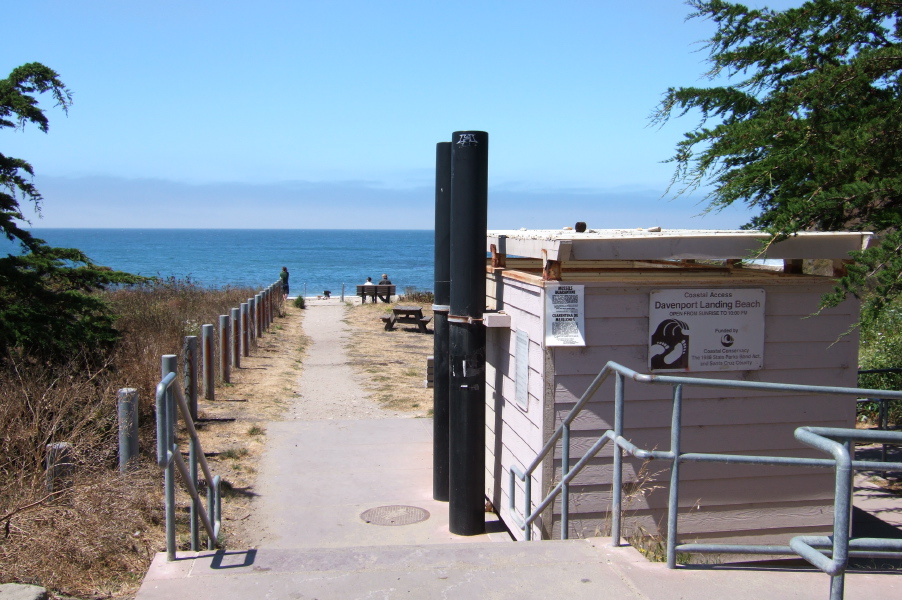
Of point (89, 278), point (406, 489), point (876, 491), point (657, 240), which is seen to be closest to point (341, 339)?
point (89, 278)

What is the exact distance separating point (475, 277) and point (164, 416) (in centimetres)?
265

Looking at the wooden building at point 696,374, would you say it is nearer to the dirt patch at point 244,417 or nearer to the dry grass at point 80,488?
the dirt patch at point 244,417

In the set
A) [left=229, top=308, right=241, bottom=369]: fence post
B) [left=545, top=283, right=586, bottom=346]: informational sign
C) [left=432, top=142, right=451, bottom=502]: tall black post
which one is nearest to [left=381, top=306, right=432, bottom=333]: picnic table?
[left=229, top=308, right=241, bottom=369]: fence post

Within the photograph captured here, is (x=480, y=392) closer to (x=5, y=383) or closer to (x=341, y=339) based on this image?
(x=5, y=383)

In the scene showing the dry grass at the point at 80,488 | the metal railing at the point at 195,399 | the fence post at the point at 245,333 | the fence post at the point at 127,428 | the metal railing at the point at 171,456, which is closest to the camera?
the metal railing at the point at 171,456

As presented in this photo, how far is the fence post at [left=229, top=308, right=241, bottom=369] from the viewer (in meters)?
14.5

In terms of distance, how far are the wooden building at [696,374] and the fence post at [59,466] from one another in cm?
332

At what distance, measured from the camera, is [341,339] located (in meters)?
20.5

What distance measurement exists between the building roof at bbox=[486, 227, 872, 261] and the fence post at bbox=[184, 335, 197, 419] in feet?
17.8

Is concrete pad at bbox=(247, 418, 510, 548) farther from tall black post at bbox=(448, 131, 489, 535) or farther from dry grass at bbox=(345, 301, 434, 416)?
dry grass at bbox=(345, 301, 434, 416)

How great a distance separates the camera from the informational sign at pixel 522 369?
5.82 meters

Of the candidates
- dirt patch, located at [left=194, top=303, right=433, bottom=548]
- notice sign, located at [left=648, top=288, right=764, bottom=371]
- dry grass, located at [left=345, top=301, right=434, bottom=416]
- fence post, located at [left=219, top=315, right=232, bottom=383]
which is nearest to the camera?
notice sign, located at [left=648, top=288, right=764, bottom=371]

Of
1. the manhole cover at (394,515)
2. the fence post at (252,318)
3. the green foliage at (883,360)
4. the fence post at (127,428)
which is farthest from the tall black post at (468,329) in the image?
the fence post at (252,318)

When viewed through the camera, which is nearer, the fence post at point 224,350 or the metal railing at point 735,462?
the metal railing at point 735,462
